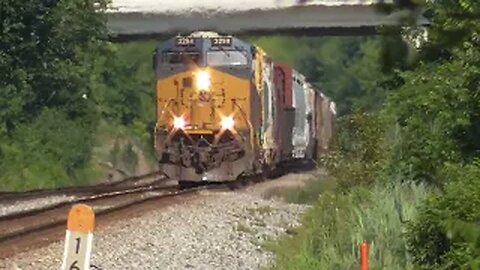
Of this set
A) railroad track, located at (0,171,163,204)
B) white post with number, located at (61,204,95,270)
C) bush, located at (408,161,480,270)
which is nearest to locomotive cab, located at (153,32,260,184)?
railroad track, located at (0,171,163,204)

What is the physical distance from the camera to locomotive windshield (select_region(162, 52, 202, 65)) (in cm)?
2525

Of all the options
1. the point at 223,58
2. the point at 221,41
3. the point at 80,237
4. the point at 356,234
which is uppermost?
the point at 221,41

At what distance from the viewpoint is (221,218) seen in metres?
18.1

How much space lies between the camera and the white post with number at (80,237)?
5754 millimetres

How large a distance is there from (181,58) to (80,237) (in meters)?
19.7

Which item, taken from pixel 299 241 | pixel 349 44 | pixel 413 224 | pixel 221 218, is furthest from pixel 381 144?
pixel 349 44

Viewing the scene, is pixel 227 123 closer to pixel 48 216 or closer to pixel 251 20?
pixel 48 216

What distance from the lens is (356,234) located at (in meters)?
11.5

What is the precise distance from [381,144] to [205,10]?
390 cm

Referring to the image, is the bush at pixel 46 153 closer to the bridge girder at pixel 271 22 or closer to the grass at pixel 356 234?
the bridge girder at pixel 271 22

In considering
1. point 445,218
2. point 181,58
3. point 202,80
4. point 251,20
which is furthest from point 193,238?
point 251,20

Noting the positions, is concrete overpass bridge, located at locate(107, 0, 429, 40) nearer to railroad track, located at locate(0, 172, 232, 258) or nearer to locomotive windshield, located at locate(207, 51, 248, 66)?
locomotive windshield, located at locate(207, 51, 248, 66)

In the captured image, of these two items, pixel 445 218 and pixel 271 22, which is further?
pixel 271 22

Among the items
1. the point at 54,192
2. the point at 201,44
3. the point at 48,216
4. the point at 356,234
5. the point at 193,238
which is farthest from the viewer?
the point at 201,44
